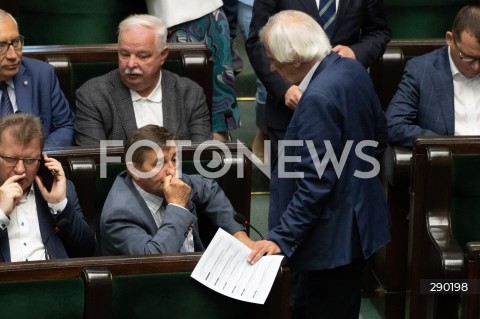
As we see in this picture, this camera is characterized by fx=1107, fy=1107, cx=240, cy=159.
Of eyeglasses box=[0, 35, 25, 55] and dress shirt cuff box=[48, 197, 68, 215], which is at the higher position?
eyeglasses box=[0, 35, 25, 55]

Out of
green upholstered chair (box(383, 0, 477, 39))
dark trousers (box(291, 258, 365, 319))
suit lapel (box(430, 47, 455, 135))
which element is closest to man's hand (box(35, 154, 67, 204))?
dark trousers (box(291, 258, 365, 319))

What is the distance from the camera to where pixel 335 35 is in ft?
8.83

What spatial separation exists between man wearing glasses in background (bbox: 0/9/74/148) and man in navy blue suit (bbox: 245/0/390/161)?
48 cm

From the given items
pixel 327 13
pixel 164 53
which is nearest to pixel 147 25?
pixel 164 53

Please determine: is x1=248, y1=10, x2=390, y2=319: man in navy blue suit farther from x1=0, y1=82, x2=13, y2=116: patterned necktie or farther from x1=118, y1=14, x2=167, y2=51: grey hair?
x1=0, y1=82, x2=13, y2=116: patterned necktie

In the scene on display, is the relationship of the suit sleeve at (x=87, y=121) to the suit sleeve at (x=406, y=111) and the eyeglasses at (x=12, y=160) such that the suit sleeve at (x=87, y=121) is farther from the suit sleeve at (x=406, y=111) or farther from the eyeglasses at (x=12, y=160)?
the suit sleeve at (x=406, y=111)

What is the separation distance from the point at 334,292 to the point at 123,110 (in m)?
0.72

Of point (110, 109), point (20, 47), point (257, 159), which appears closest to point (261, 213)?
point (257, 159)

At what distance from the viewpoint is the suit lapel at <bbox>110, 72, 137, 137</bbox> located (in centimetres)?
256

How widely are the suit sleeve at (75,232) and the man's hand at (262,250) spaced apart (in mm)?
363

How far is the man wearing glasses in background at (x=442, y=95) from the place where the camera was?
102 inches

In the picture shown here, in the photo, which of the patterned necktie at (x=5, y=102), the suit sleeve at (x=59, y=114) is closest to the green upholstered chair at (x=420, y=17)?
the suit sleeve at (x=59, y=114)

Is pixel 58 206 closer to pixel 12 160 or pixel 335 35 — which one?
pixel 12 160

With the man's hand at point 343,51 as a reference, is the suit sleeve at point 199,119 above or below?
below
